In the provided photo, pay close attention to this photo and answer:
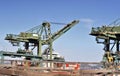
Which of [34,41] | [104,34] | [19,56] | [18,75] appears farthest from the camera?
[34,41]

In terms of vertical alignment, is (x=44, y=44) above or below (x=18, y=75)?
above

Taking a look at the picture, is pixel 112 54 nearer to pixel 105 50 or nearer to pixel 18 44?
pixel 105 50

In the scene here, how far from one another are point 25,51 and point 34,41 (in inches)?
167

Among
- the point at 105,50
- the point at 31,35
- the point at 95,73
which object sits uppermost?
the point at 31,35

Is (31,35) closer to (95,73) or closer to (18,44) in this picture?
(18,44)

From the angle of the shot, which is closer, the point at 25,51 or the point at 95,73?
the point at 95,73

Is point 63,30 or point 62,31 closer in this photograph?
point 62,31

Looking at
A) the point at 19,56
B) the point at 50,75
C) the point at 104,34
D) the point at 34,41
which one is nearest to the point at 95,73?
the point at 50,75

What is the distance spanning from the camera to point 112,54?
66938 millimetres

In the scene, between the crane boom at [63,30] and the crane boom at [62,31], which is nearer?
the crane boom at [62,31]

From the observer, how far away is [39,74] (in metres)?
12.2

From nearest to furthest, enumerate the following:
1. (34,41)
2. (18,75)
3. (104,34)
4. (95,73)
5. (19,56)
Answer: (18,75) → (95,73) → (104,34) → (19,56) → (34,41)

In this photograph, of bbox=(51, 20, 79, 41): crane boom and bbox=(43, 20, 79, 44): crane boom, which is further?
bbox=(51, 20, 79, 41): crane boom

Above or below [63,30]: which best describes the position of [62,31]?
below
